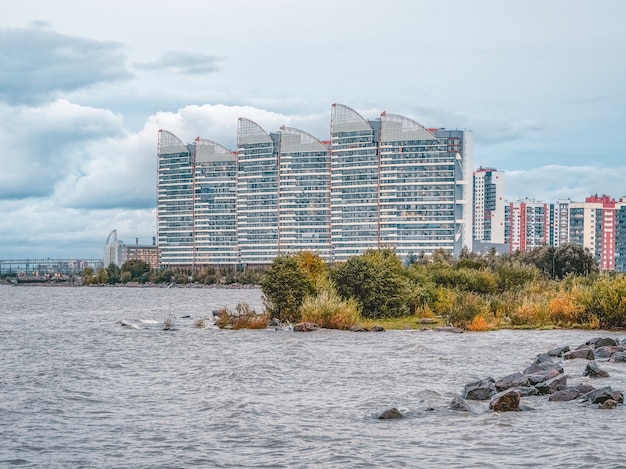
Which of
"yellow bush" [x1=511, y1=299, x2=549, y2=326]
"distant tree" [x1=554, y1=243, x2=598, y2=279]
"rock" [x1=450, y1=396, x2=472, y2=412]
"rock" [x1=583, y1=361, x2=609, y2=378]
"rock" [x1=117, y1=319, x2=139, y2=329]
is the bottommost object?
"rock" [x1=117, y1=319, x2=139, y2=329]

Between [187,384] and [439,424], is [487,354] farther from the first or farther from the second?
[439,424]

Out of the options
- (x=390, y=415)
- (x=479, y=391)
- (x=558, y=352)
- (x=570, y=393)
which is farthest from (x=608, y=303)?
(x=390, y=415)

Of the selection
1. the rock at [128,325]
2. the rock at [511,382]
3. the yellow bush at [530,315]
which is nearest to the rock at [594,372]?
the rock at [511,382]

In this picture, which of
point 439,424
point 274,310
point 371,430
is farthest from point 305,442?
point 274,310

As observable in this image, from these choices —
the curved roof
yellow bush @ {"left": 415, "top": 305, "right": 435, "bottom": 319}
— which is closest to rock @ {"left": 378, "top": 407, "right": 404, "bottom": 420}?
yellow bush @ {"left": 415, "top": 305, "right": 435, "bottom": 319}

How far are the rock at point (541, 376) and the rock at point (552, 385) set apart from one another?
0.58 meters

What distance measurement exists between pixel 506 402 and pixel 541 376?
5.00 m

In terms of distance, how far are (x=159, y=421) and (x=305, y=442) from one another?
4.54 m

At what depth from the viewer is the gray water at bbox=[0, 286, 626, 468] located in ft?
57.4

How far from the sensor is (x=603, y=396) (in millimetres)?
22312

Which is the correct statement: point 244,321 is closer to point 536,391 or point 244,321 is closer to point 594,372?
point 594,372

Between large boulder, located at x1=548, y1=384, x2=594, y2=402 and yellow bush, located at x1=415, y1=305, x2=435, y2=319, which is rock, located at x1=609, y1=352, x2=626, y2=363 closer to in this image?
large boulder, located at x1=548, y1=384, x2=594, y2=402

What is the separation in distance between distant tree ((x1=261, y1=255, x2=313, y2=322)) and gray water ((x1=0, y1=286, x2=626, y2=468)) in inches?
487

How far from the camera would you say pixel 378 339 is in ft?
147
